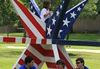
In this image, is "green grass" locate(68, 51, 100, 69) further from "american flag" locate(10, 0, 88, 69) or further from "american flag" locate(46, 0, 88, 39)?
"american flag" locate(46, 0, 88, 39)

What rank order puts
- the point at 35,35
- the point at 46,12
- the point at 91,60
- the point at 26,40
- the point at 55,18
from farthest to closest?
the point at 91,60, the point at 46,12, the point at 35,35, the point at 55,18, the point at 26,40

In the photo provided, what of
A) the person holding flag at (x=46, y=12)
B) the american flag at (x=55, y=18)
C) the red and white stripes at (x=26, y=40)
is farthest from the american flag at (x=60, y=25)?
the person holding flag at (x=46, y=12)

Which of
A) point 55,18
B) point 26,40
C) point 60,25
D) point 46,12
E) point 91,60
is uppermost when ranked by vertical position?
point 46,12

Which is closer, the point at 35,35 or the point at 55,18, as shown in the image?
the point at 55,18

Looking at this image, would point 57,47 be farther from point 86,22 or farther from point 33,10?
point 86,22

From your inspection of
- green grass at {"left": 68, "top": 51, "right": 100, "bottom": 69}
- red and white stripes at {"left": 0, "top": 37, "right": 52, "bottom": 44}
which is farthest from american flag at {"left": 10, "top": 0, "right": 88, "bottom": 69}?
green grass at {"left": 68, "top": 51, "right": 100, "bottom": 69}

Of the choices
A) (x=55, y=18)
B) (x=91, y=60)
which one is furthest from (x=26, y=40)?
(x=91, y=60)

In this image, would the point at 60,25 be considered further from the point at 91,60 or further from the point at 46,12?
the point at 91,60

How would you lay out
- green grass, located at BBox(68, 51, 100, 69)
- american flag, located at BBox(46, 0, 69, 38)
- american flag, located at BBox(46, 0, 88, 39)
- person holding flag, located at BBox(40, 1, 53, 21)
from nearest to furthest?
american flag, located at BBox(46, 0, 69, 38), american flag, located at BBox(46, 0, 88, 39), person holding flag, located at BBox(40, 1, 53, 21), green grass, located at BBox(68, 51, 100, 69)

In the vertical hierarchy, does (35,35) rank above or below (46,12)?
below

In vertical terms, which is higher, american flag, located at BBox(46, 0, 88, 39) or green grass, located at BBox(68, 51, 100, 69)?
american flag, located at BBox(46, 0, 88, 39)

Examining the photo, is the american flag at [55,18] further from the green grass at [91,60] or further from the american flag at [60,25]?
the green grass at [91,60]

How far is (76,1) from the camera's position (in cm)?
2333

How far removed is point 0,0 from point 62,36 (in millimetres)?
15276
